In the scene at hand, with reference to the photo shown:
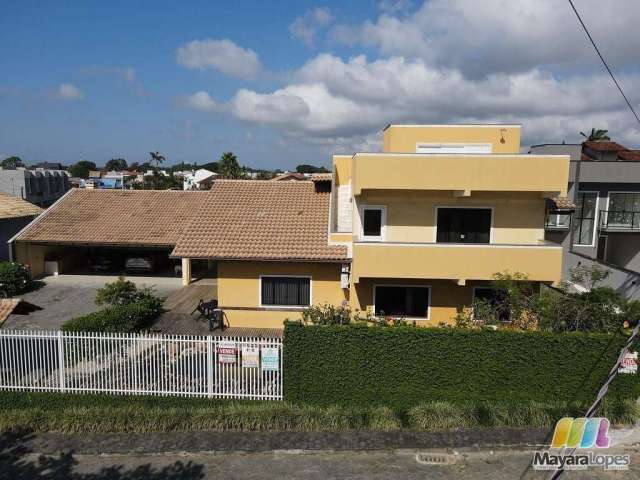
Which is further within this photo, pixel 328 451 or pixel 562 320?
pixel 562 320

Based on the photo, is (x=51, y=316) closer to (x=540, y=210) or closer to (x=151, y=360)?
(x=151, y=360)

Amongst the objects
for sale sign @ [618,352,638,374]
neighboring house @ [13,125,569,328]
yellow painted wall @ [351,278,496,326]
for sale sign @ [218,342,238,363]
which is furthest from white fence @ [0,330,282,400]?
for sale sign @ [618,352,638,374]

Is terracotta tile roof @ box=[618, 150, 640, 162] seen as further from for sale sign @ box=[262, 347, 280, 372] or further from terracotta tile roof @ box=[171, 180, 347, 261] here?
for sale sign @ box=[262, 347, 280, 372]

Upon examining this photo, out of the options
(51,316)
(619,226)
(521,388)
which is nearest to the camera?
(521,388)

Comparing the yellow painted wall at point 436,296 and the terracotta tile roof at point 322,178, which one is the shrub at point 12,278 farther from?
the yellow painted wall at point 436,296

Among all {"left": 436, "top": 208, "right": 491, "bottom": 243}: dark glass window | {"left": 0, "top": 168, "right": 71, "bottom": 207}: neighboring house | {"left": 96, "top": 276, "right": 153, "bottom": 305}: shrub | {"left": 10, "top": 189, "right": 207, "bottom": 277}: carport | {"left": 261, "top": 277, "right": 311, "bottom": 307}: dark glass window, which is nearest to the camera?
{"left": 436, "top": 208, "right": 491, "bottom": 243}: dark glass window

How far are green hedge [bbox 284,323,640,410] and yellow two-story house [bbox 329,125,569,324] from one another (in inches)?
143

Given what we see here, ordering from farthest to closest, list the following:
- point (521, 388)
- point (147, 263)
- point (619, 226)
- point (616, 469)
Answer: point (147, 263) < point (619, 226) < point (521, 388) < point (616, 469)

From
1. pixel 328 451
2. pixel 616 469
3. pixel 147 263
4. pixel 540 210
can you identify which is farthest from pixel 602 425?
pixel 147 263

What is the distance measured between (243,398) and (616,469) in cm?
746

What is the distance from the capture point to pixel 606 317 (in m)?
10.4

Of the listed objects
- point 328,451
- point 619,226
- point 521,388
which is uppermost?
point 619,226

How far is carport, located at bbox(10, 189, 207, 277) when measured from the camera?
2188cm

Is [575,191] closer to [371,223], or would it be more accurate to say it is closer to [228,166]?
[371,223]
